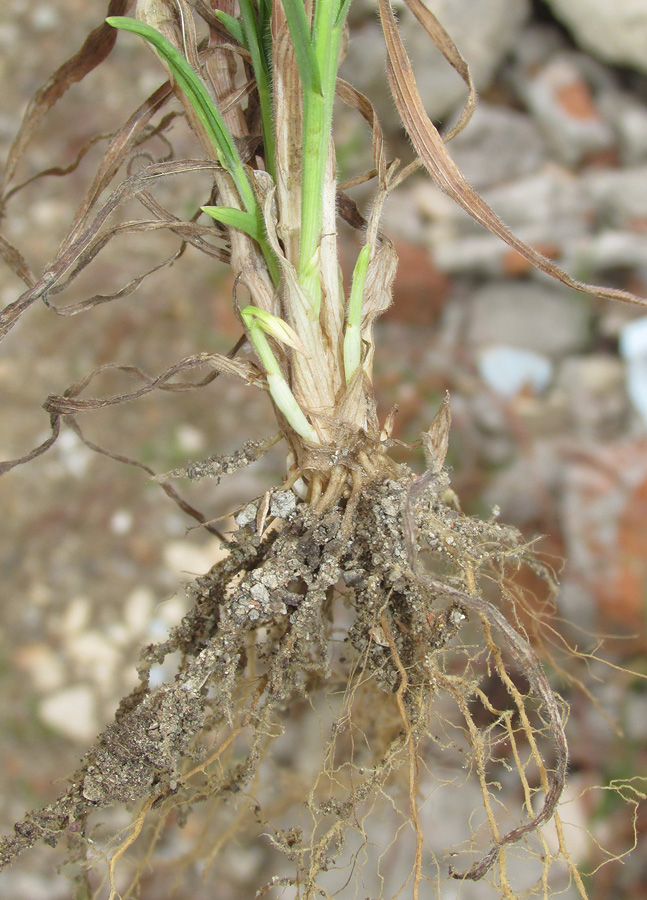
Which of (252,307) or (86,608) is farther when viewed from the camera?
(86,608)

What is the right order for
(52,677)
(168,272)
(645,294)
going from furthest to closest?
(645,294) → (168,272) → (52,677)

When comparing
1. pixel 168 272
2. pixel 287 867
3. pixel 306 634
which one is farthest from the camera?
pixel 168 272

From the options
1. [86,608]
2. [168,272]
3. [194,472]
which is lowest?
[194,472]

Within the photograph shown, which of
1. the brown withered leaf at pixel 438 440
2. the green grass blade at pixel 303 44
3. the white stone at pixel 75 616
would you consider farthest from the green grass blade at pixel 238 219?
the white stone at pixel 75 616

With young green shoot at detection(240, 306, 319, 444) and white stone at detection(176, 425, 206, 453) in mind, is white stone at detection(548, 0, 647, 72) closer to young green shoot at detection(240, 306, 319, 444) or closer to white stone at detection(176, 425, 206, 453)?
white stone at detection(176, 425, 206, 453)

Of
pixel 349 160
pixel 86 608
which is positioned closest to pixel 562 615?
pixel 86 608

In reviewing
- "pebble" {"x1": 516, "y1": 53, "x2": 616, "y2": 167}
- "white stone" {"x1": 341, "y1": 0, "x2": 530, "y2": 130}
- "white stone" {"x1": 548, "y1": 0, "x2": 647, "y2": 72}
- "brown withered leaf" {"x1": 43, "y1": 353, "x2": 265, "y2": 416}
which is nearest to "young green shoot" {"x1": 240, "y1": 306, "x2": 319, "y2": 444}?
"brown withered leaf" {"x1": 43, "y1": 353, "x2": 265, "y2": 416}

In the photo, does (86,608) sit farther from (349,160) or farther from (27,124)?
(349,160)
